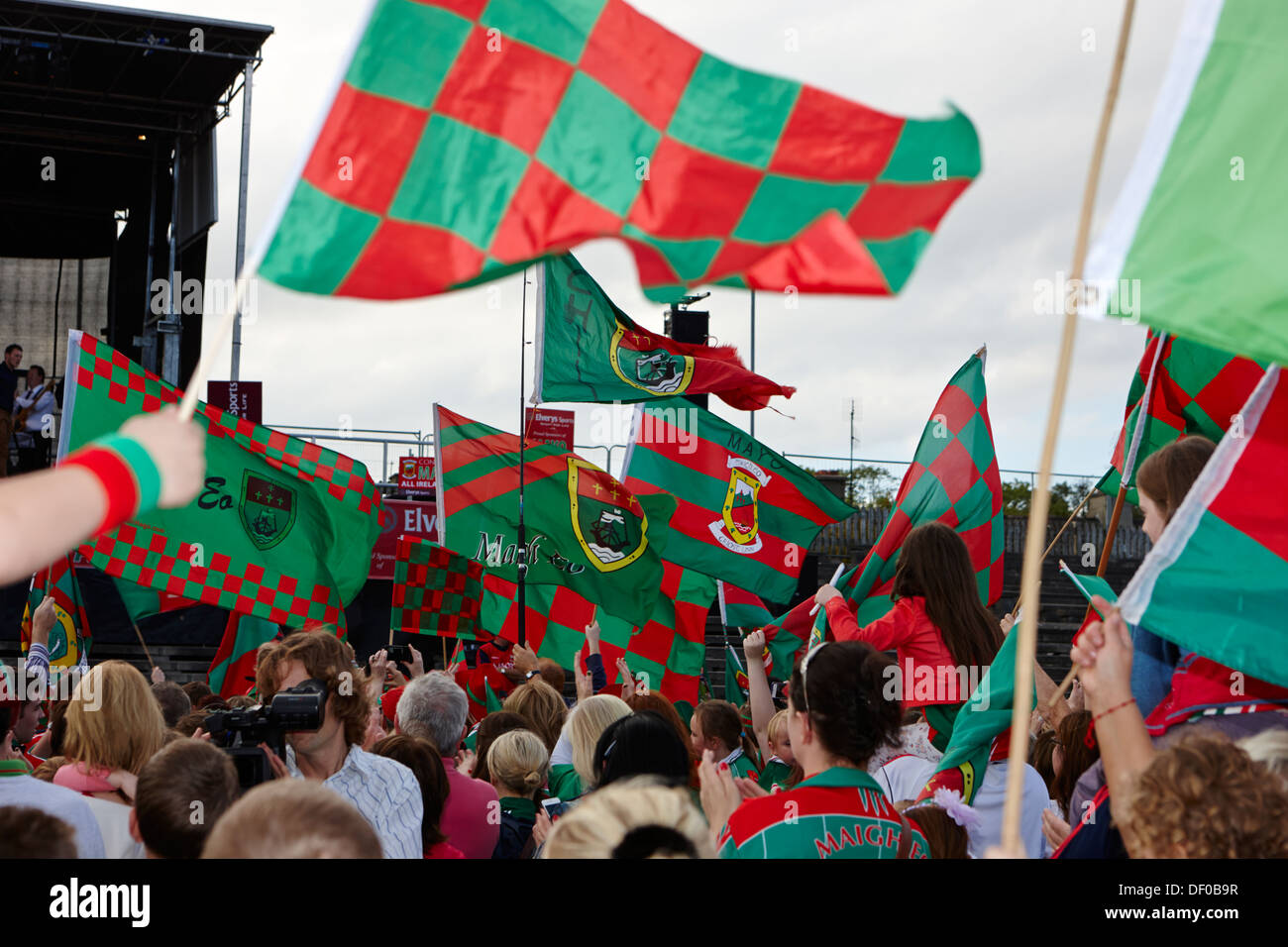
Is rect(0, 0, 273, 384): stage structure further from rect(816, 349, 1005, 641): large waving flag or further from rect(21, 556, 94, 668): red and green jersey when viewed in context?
rect(816, 349, 1005, 641): large waving flag

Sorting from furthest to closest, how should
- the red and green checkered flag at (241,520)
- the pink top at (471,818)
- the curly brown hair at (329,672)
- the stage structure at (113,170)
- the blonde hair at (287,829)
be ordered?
the stage structure at (113,170) < the red and green checkered flag at (241,520) < the pink top at (471,818) < the curly brown hair at (329,672) < the blonde hair at (287,829)

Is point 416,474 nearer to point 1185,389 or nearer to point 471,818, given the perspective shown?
point 471,818

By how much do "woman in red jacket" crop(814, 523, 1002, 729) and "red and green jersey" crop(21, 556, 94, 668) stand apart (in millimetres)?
4623

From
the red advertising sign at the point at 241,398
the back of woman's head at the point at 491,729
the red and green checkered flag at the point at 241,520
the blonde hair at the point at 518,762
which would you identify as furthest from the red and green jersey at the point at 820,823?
the red advertising sign at the point at 241,398

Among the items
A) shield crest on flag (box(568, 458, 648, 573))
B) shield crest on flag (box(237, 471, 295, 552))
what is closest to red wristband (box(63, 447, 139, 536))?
shield crest on flag (box(237, 471, 295, 552))

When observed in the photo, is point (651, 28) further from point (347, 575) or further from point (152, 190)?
point (152, 190)

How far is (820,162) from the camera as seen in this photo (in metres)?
2.85

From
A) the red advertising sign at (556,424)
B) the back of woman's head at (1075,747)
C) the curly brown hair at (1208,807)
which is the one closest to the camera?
the curly brown hair at (1208,807)

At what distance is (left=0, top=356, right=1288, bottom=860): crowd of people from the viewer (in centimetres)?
213

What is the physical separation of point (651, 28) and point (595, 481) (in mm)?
5665

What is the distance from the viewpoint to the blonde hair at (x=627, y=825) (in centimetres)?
225

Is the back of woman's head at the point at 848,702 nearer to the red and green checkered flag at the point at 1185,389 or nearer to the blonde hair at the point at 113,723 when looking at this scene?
the red and green checkered flag at the point at 1185,389

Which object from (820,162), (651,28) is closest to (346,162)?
(651,28)

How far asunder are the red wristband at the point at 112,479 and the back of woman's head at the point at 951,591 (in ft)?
11.3
